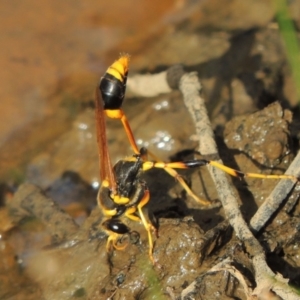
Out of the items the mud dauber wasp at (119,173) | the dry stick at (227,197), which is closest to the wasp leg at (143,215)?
the mud dauber wasp at (119,173)

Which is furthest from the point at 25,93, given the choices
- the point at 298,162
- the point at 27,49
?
the point at 298,162

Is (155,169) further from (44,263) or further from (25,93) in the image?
(25,93)

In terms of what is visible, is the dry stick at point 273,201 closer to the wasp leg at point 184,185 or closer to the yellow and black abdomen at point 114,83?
the wasp leg at point 184,185

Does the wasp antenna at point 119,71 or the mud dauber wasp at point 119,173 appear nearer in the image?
the mud dauber wasp at point 119,173

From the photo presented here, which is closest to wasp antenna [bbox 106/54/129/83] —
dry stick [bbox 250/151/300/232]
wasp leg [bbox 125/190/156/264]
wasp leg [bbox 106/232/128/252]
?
wasp leg [bbox 125/190/156/264]

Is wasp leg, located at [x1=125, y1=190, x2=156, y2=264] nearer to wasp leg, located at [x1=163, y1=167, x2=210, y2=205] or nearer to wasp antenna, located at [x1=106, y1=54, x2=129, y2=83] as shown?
wasp leg, located at [x1=163, y1=167, x2=210, y2=205]

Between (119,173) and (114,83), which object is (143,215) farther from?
(114,83)

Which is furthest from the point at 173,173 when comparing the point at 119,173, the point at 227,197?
the point at 227,197
